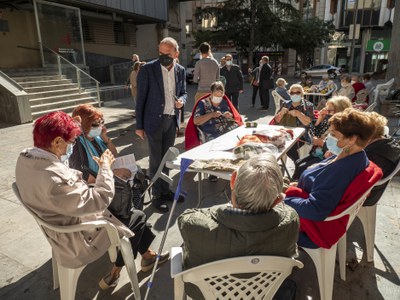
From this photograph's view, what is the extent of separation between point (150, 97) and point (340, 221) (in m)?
2.24

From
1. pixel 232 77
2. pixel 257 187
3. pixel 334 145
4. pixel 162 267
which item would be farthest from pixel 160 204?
pixel 232 77

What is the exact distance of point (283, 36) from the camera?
23.4 meters

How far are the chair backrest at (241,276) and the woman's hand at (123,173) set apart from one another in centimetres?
125

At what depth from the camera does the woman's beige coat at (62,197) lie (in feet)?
5.09

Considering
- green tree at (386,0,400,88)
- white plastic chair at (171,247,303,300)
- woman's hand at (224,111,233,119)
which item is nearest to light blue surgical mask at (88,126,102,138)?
white plastic chair at (171,247,303,300)

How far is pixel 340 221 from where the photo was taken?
6.28 ft

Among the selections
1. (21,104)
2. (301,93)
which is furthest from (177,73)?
(21,104)

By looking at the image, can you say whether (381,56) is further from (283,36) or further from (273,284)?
(273,284)

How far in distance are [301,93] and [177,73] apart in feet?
5.63

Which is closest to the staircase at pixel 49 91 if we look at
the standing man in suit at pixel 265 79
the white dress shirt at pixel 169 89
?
the standing man in suit at pixel 265 79

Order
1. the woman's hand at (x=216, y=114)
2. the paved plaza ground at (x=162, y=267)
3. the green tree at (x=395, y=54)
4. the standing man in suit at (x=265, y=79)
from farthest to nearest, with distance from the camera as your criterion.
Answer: the standing man in suit at (x=265, y=79)
the green tree at (x=395, y=54)
the woman's hand at (x=216, y=114)
the paved plaza ground at (x=162, y=267)

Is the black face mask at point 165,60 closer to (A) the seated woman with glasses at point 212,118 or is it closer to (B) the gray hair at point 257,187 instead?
(A) the seated woman with glasses at point 212,118

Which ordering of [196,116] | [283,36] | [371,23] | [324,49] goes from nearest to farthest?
[196,116]
[283,36]
[371,23]
[324,49]

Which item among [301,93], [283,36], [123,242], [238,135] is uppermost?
[283,36]
